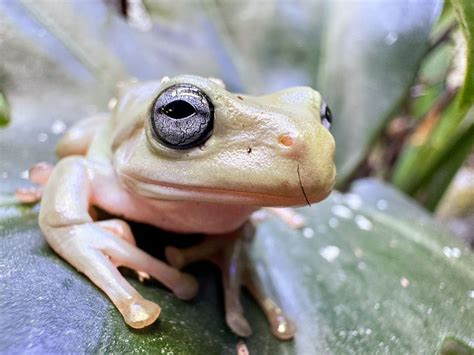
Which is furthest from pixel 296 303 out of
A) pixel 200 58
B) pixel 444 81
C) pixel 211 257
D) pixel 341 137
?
pixel 444 81

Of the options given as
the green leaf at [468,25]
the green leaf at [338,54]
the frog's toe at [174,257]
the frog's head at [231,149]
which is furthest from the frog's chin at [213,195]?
the green leaf at [338,54]

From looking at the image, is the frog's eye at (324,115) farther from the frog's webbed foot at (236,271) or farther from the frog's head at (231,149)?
the frog's webbed foot at (236,271)

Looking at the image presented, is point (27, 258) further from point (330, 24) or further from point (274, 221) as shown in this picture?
point (330, 24)

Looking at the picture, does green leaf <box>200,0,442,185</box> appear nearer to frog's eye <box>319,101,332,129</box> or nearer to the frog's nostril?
frog's eye <box>319,101,332,129</box>

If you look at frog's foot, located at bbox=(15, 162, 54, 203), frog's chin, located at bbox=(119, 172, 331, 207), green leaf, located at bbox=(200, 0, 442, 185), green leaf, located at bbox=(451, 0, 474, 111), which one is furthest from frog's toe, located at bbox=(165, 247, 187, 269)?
green leaf, located at bbox=(200, 0, 442, 185)

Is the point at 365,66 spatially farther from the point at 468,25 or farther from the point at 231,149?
the point at 231,149
